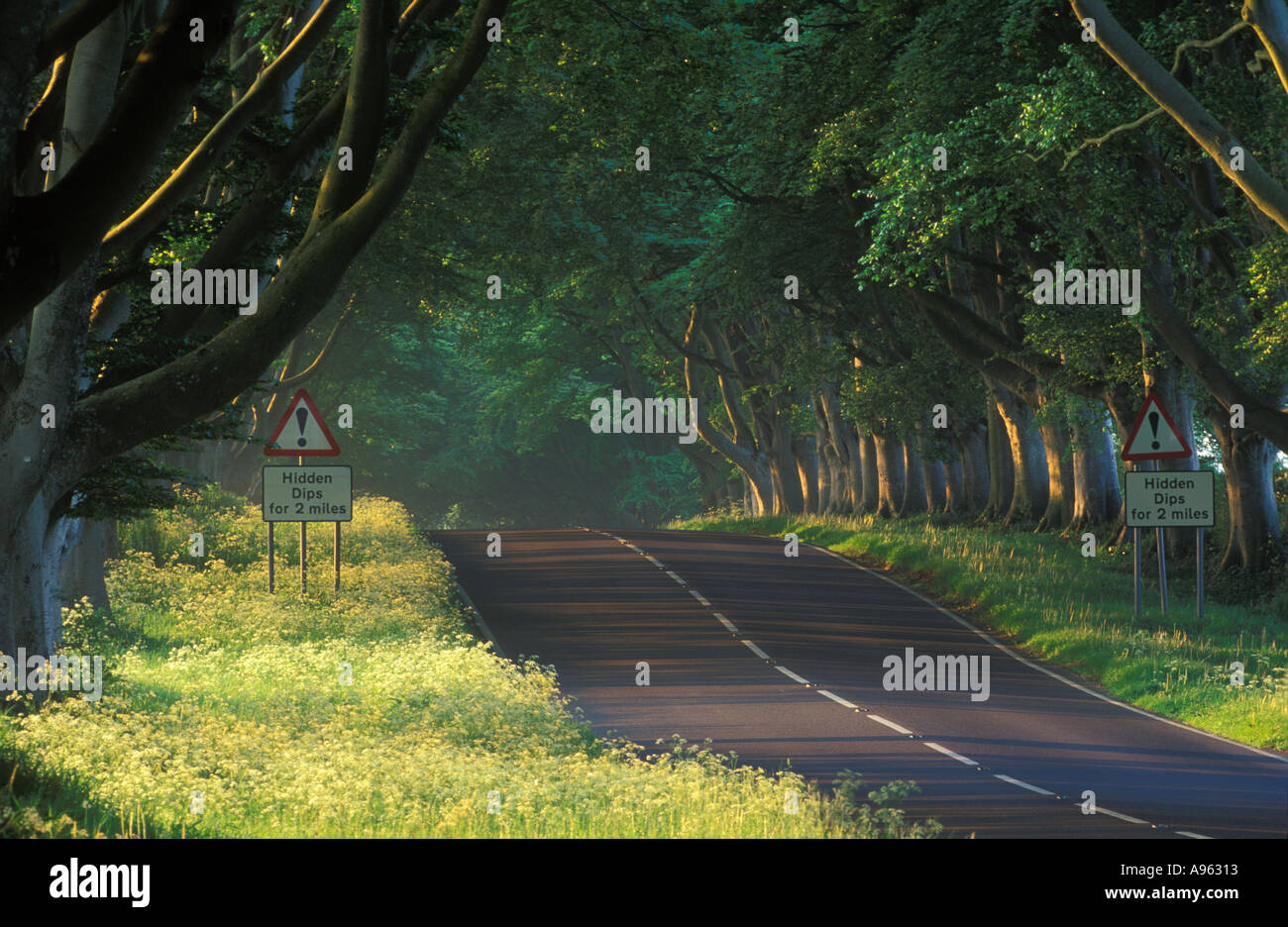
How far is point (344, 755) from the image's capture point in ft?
35.2

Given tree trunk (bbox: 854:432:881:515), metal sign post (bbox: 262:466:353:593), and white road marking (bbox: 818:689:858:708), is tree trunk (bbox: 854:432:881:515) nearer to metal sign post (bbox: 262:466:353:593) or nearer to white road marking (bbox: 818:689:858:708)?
metal sign post (bbox: 262:466:353:593)

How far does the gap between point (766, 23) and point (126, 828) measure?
2014 centimetres

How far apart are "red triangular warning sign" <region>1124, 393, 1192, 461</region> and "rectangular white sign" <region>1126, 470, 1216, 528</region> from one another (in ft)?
0.93

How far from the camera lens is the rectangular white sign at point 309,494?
22062 mm

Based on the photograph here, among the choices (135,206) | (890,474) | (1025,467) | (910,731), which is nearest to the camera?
(910,731)

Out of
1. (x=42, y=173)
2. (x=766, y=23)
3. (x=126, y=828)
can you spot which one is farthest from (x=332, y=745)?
(x=766, y=23)

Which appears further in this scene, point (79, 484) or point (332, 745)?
point (79, 484)

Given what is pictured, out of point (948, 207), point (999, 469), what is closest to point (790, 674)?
point (948, 207)

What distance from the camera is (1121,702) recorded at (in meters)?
18.5

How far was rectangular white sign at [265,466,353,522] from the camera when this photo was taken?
72.4 ft

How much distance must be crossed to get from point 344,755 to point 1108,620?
1593cm

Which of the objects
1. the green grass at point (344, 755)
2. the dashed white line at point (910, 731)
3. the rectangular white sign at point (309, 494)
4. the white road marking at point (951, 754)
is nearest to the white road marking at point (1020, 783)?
the dashed white line at point (910, 731)

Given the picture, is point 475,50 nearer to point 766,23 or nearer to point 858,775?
point 858,775

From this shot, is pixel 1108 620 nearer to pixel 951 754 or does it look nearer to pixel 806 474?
pixel 951 754
